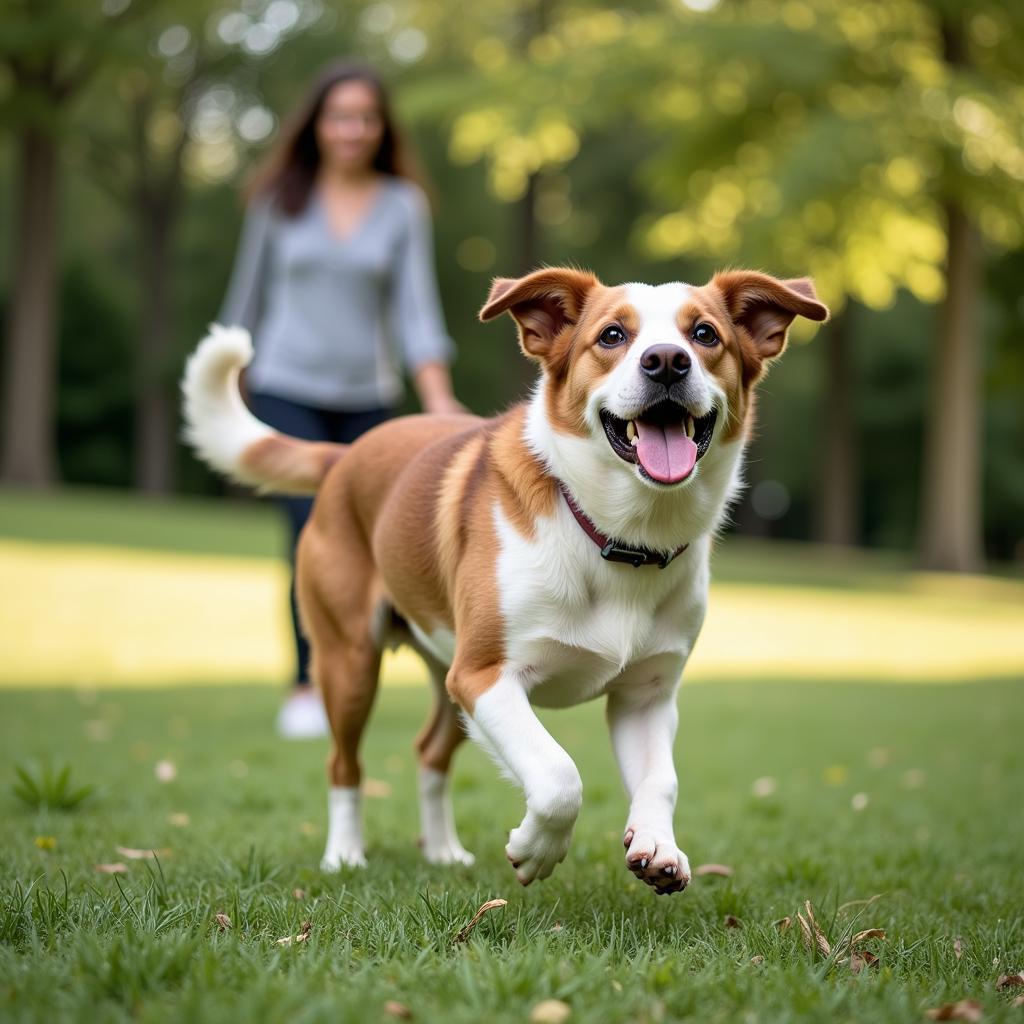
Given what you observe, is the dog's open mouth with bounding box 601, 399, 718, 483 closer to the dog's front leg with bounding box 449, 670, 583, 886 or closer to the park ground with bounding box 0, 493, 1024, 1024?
the dog's front leg with bounding box 449, 670, 583, 886

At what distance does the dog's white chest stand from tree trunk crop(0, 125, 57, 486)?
2258 centimetres

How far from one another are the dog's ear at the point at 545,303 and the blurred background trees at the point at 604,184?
12.4 ft

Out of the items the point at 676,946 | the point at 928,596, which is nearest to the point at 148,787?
the point at 676,946

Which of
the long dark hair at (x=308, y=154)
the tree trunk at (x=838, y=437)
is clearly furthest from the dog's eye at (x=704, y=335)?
the tree trunk at (x=838, y=437)

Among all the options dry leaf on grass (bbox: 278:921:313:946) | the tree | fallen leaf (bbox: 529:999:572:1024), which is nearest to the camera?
fallen leaf (bbox: 529:999:572:1024)

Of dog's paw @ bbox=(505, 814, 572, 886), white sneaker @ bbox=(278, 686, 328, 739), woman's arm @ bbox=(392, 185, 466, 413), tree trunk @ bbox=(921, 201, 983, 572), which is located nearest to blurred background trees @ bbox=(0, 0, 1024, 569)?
tree trunk @ bbox=(921, 201, 983, 572)

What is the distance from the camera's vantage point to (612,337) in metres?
3.69

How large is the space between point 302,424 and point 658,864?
421 centimetres

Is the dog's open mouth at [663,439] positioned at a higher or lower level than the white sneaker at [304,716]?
higher

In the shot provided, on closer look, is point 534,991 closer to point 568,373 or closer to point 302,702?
point 568,373

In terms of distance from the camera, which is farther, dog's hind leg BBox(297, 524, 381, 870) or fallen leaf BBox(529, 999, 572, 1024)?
dog's hind leg BBox(297, 524, 381, 870)

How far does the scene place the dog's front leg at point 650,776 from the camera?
3311 mm

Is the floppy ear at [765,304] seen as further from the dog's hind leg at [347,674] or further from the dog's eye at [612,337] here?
the dog's hind leg at [347,674]

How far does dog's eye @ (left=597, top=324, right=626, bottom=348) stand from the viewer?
3674mm
